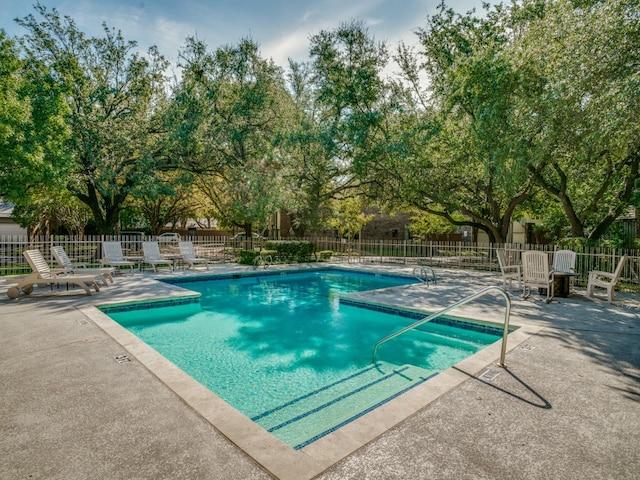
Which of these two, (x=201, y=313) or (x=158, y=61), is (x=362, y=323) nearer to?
(x=201, y=313)

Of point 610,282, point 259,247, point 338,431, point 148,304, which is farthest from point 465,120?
point 338,431

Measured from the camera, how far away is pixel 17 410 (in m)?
3.06

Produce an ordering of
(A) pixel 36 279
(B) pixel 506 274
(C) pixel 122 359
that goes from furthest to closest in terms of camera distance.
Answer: (B) pixel 506 274 < (A) pixel 36 279 < (C) pixel 122 359

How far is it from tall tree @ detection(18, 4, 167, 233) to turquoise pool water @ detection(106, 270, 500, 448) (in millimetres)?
9477

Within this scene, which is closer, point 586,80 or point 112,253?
point 586,80

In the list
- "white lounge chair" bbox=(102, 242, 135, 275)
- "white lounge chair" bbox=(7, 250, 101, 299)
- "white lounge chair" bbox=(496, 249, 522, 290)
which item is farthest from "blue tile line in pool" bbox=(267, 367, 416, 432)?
"white lounge chair" bbox=(102, 242, 135, 275)

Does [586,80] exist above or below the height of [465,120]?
below

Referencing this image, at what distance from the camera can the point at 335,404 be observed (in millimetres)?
4445

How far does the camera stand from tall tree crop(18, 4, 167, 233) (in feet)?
48.8

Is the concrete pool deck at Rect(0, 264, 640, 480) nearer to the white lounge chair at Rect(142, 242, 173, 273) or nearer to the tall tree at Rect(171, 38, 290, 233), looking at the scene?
the white lounge chair at Rect(142, 242, 173, 273)

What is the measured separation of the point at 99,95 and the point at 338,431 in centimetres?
1810

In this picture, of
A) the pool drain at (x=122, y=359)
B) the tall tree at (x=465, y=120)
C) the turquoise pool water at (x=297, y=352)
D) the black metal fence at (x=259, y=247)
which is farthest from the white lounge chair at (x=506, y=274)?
the pool drain at (x=122, y=359)

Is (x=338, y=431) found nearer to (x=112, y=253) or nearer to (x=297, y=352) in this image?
(x=297, y=352)

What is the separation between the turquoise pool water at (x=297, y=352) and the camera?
4441 millimetres
